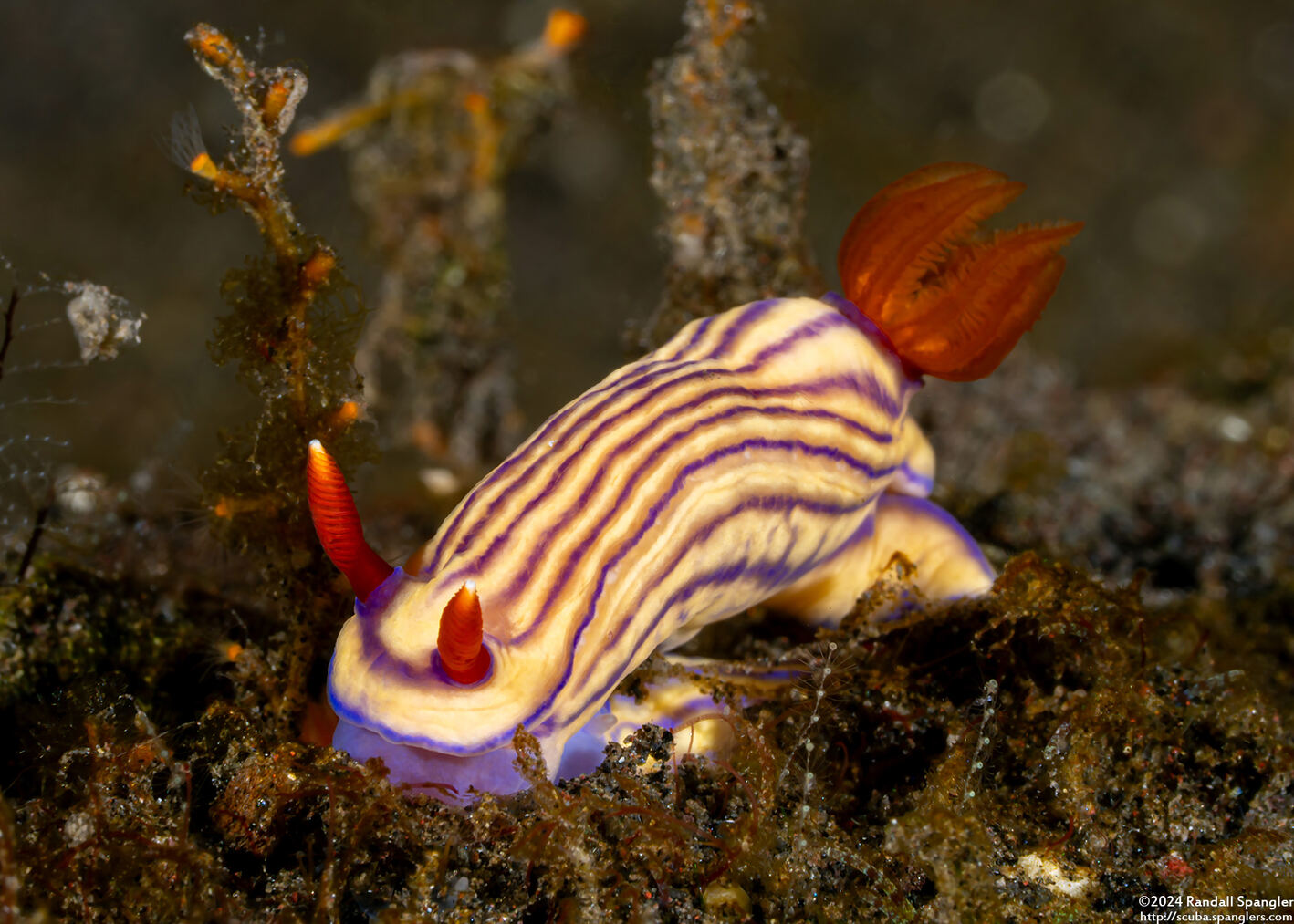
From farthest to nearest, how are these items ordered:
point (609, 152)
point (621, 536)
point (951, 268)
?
point (609, 152) → point (951, 268) → point (621, 536)

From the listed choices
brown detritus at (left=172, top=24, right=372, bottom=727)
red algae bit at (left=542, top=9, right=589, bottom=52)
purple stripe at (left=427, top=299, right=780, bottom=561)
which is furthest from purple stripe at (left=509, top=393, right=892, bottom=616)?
red algae bit at (left=542, top=9, right=589, bottom=52)

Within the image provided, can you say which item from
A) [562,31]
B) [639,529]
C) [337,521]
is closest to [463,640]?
[337,521]

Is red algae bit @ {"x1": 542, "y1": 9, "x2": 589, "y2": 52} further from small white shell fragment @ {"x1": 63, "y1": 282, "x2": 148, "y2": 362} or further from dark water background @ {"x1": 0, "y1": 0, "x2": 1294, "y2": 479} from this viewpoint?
small white shell fragment @ {"x1": 63, "y1": 282, "x2": 148, "y2": 362}

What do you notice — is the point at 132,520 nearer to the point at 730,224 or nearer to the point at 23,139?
the point at 730,224

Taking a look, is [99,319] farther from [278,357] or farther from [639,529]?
[639,529]

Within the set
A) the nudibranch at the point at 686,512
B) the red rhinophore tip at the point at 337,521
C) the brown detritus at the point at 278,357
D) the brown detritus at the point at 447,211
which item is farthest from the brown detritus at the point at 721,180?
the brown detritus at the point at 447,211

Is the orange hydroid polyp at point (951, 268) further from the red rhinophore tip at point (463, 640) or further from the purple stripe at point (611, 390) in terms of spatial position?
the red rhinophore tip at point (463, 640)

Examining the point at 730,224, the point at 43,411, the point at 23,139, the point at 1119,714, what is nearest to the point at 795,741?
the point at 1119,714
